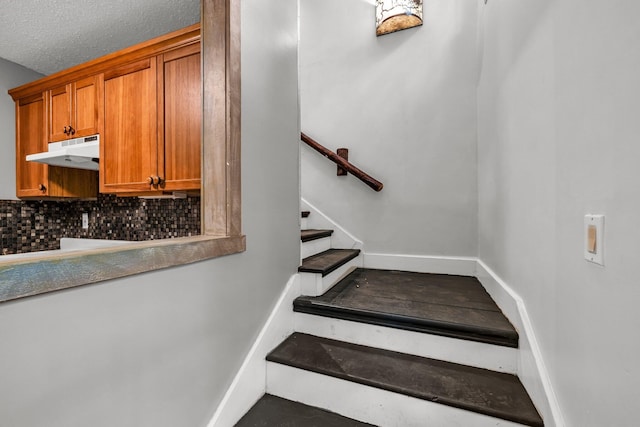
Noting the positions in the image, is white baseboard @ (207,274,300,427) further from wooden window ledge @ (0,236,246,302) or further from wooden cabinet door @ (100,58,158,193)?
wooden cabinet door @ (100,58,158,193)

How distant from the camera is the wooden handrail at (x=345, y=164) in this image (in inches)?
92.9

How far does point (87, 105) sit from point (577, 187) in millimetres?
2829

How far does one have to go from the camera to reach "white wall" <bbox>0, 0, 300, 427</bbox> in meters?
0.60

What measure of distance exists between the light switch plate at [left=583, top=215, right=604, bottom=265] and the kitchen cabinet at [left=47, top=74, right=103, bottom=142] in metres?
2.64

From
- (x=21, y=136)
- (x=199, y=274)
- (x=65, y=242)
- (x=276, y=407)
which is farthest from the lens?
(x=65, y=242)

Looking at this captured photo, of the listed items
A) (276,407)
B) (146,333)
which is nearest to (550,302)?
(276,407)

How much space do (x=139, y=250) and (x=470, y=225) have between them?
221 cm

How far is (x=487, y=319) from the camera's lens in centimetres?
127

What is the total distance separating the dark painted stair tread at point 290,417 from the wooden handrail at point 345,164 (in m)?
1.69

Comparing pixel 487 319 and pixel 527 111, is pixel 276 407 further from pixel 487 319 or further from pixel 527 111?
pixel 527 111

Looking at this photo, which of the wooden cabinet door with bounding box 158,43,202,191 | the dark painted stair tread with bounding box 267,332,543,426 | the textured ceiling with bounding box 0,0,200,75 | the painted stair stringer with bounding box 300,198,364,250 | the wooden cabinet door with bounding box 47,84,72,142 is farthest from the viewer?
the painted stair stringer with bounding box 300,198,364,250

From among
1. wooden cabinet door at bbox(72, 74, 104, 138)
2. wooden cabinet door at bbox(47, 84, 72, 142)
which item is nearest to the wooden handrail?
wooden cabinet door at bbox(72, 74, 104, 138)

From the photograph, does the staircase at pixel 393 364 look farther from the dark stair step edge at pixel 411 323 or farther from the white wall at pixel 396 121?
the white wall at pixel 396 121

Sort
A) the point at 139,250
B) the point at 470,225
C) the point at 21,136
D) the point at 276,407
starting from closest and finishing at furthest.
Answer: the point at 139,250
the point at 276,407
the point at 470,225
the point at 21,136
